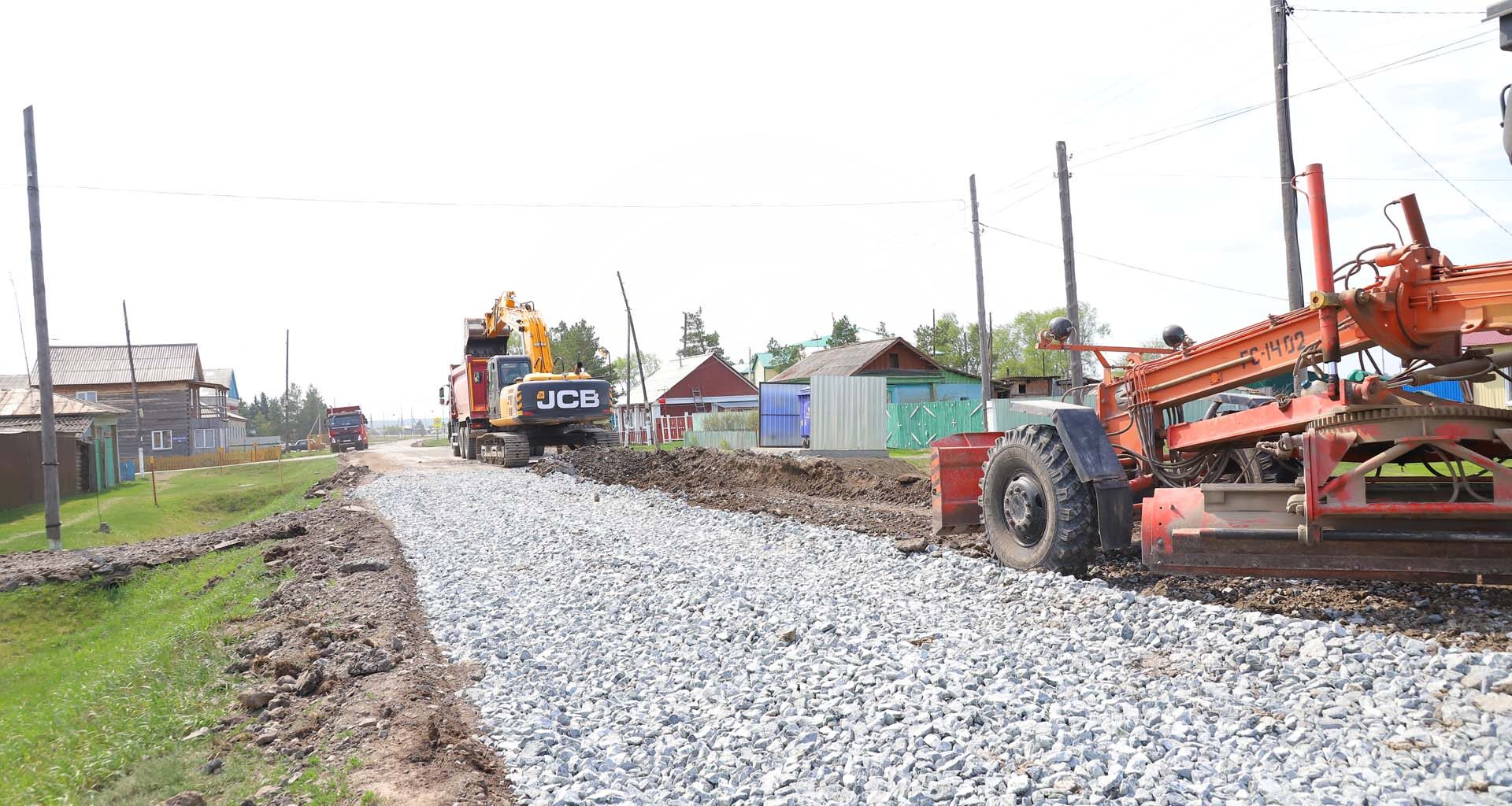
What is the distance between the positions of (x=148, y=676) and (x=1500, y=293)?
955cm

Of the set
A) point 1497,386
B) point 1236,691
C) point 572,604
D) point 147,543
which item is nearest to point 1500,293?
point 1236,691

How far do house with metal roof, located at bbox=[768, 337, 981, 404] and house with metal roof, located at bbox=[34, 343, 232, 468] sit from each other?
117 ft

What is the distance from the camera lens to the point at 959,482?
865cm

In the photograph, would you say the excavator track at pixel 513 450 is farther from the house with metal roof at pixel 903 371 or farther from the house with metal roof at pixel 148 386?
the house with metal roof at pixel 148 386

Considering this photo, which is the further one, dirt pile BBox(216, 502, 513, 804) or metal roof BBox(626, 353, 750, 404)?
metal roof BBox(626, 353, 750, 404)

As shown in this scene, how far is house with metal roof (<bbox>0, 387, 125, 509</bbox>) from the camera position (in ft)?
75.4

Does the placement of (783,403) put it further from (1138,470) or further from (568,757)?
(568,757)

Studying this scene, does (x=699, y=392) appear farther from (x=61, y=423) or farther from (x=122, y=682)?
(x=122, y=682)

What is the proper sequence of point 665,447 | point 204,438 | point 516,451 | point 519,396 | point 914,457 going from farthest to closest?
point 204,438, point 665,447, point 516,451, point 519,396, point 914,457

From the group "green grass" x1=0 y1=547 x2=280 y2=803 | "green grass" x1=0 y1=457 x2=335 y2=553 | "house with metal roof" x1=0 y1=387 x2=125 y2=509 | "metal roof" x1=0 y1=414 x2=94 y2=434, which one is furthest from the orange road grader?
"metal roof" x1=0 y1=414 x2=94 y2=434

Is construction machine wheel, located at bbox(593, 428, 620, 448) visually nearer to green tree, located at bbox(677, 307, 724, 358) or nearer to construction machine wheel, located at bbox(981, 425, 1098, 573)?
construction machine wheel, located at bbox(981, 425, 1098, 573)

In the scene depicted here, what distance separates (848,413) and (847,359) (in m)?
18.4

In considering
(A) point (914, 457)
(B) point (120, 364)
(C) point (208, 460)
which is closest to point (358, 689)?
(A) point (914, 457)

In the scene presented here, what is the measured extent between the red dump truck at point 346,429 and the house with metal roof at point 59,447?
77.7ft
